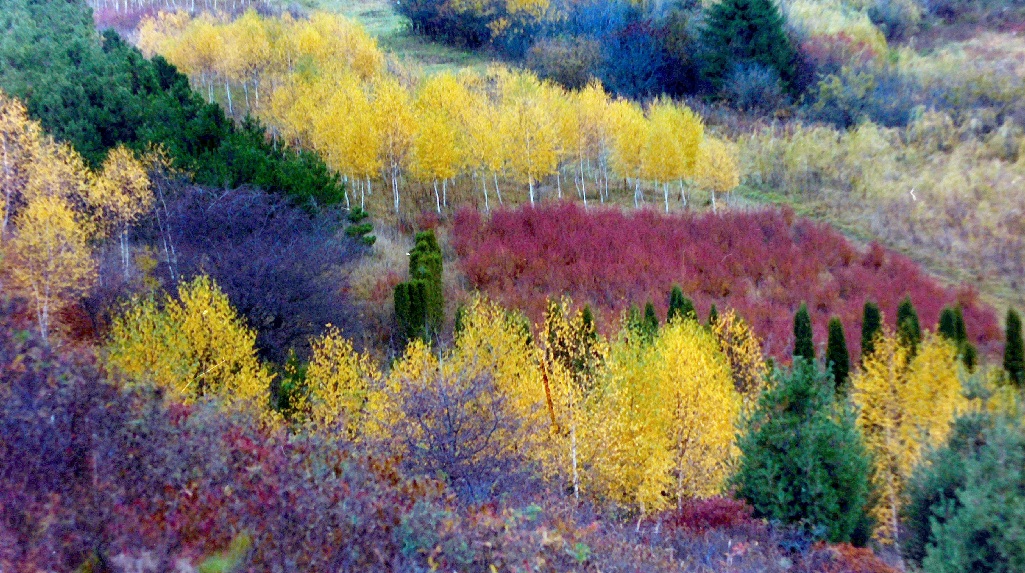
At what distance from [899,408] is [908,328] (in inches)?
245

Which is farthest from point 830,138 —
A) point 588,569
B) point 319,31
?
point 588,569

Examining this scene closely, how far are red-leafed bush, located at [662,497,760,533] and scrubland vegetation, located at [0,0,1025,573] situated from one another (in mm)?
72

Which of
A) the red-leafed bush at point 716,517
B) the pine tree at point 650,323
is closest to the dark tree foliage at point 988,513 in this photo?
the red-leafed bush at point 716,517

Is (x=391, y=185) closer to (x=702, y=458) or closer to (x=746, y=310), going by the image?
(x=746, y=310)

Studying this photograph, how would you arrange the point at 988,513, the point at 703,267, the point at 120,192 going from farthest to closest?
1. the point at 703,267
2. the point at 120,192
3. the point at 988,513

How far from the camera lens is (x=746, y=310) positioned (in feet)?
92.4

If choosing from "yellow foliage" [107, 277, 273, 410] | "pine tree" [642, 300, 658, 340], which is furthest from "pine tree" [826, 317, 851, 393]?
"yellow foliage" [107, 277, 273, 410]

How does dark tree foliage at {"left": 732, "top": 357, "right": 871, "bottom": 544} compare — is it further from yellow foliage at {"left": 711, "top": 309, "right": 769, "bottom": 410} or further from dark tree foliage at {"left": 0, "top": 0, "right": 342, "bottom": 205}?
dark tree foliage at {"left": 0, "top": 0, "right": 342, "bottom": 205}

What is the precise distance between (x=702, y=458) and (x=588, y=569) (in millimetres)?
9542

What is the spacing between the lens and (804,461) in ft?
40.4

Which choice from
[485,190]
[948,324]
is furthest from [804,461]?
[485,190]

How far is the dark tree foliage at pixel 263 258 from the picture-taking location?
71.2 ft

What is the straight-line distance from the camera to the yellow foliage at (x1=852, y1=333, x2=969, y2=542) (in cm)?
1724

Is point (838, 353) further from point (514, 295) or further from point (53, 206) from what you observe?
point (53, 206)
